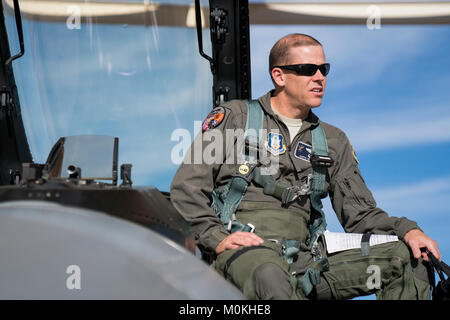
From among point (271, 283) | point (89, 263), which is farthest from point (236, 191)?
point (89, 263)

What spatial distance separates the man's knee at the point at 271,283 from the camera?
1.30 m

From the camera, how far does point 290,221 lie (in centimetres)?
172

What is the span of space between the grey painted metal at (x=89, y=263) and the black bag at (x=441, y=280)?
801mm

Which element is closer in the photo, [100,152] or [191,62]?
[100,152]

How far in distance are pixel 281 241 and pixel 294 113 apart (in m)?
0.56

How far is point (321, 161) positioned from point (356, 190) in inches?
8.6

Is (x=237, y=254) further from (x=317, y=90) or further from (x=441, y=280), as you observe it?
(x=317, y=90)

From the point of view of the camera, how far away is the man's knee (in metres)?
1.30

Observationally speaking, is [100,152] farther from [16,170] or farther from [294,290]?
[16,170]

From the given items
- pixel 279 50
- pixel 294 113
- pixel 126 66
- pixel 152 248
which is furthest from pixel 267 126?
pixel 152 248

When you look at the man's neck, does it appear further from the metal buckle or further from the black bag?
the black bag

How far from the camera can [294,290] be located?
4.53 feet

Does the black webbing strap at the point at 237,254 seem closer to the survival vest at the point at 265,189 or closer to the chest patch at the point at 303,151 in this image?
the survival vest at the point at 265,189
